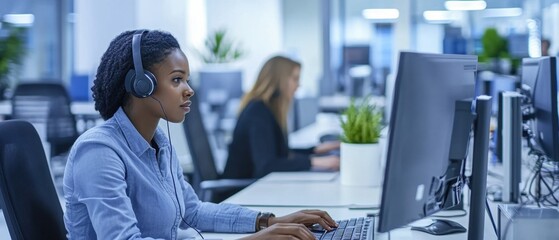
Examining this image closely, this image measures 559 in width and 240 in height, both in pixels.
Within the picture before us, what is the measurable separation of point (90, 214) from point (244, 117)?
2.00 metres

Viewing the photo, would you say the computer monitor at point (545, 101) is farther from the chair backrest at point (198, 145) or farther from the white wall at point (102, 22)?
the white wall at point (102, 22)

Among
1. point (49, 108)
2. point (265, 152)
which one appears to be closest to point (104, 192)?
point (265, 152)

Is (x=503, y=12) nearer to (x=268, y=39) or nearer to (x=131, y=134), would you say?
(x=268, y=39)

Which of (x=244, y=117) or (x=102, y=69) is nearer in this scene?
(x=102, y=69)

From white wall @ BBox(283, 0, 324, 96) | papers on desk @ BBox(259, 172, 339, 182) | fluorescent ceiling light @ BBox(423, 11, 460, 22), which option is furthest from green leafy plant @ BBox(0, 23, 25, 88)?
papers on desk @ BBox(259, 172, 339, 182)

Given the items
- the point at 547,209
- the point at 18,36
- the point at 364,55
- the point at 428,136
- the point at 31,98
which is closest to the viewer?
the point at 428,136

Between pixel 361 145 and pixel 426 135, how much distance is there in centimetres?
111

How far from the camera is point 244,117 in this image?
3.49m

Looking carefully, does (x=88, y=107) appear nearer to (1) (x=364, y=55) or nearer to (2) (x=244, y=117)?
(2) (x=244, y=117)

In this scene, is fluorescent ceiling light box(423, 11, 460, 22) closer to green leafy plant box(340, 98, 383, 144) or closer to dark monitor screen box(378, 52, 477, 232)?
green leafy plant box(340, 98, 383, 144)

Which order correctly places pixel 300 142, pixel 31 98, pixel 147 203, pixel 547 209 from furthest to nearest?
pixel 31 98, pixel 300 142, pixel 547 209, pixel 147 203

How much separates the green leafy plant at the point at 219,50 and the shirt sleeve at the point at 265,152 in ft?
16.5

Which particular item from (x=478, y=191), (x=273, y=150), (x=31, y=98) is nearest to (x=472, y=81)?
(x=478, y=191)

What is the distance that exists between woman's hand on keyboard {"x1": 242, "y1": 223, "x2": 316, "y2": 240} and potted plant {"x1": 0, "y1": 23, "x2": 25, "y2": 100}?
7.07 m
